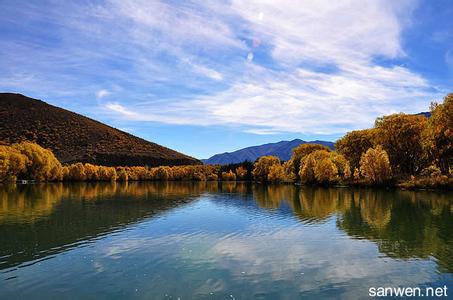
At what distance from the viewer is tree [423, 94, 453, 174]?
82.8 m

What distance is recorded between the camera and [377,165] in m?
99.5

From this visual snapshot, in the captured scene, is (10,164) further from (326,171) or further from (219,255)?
(219,255)

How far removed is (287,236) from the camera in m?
36.5

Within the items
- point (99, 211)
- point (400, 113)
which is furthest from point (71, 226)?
point (400, 113)

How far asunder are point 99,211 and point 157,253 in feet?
99.6

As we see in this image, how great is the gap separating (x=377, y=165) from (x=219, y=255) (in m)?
82.0

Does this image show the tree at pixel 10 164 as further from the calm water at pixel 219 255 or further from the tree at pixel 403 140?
the tree at pixel 403 140

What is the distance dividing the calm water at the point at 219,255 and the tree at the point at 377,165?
162ft

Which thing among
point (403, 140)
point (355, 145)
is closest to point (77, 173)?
point (355, 145)

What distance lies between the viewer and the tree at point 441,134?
272ft

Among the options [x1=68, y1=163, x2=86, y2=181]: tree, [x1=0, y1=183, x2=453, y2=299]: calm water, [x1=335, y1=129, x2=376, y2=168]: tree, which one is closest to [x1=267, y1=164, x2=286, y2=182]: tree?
[x1=335, y1=129, x2=376, y2=168]: tree

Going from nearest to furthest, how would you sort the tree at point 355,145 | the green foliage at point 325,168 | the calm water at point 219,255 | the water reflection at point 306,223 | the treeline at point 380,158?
the calm water at point 219,255 → the water reflection at point 306,223 → the treeline at point 380,158 → the green foliage at point 325,168 → the tree at point 355,145

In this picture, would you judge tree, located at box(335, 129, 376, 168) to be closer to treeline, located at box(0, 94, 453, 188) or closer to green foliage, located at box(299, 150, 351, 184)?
treeline, located at box(0, 94, 453, 188)

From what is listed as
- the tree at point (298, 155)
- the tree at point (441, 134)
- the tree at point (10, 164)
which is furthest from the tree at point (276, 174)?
the tree at point (10, 164)
